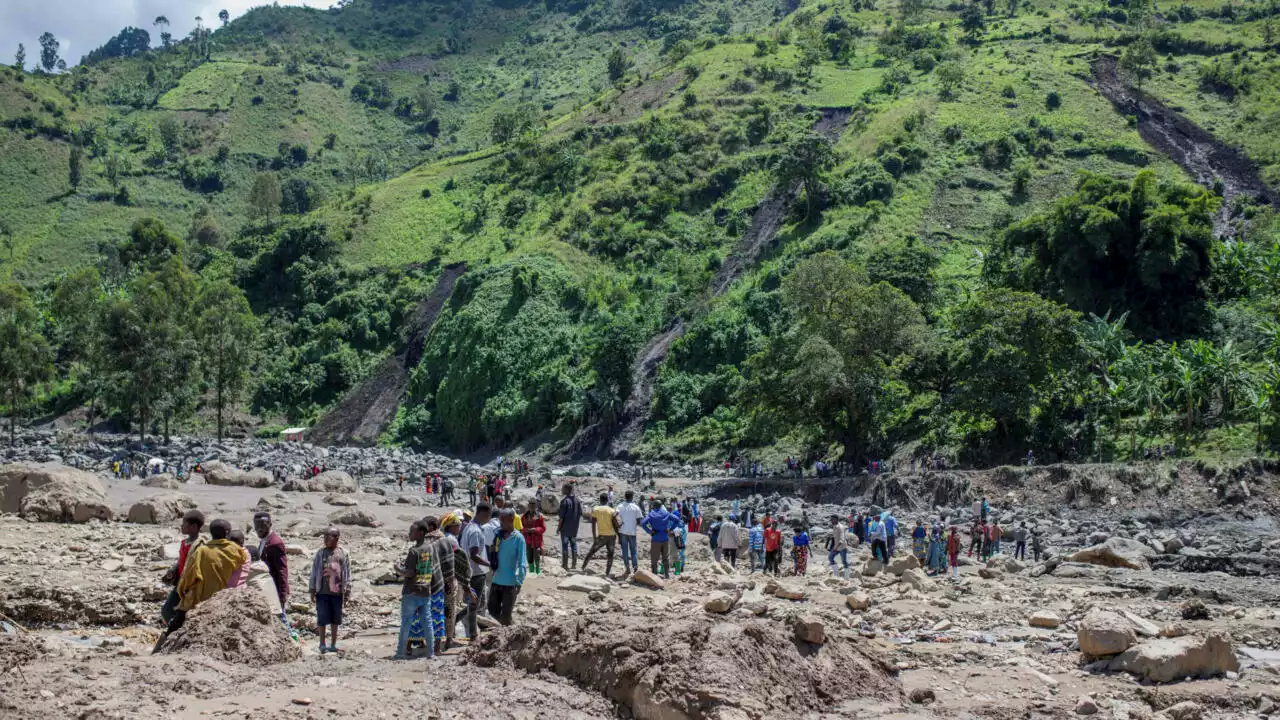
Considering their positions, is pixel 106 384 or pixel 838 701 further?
pixel 106 384

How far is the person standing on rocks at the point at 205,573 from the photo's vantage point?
10391mm

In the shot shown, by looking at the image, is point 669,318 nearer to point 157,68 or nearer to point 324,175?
point 324,175

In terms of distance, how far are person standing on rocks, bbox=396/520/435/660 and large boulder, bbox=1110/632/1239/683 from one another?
733 centimetres

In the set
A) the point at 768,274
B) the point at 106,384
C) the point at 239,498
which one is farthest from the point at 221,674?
the point at 768,274

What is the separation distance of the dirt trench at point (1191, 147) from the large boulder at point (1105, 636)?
2309 inches

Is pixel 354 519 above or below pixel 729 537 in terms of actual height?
below

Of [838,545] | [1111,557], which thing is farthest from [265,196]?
[1111,557]

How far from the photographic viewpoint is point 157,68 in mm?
154500

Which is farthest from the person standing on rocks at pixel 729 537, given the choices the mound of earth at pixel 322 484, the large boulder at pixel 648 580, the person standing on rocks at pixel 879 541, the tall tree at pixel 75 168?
the tall tree at pixel 75 168

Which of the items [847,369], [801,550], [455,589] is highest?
[847,369]

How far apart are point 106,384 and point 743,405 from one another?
115ft

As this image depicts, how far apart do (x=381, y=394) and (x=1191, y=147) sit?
58.6 meters

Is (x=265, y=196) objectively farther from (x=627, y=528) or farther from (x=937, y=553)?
(x=627, y=528)

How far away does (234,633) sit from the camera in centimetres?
1016
